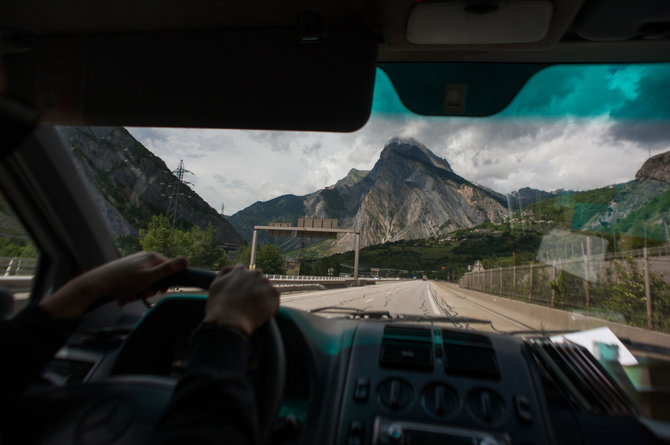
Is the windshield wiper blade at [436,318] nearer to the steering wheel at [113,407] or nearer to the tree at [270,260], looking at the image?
the tree at [270,260]

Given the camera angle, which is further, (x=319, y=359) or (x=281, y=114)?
(x=281, y=114)

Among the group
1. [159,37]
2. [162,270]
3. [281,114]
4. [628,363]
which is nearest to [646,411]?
[628,363]

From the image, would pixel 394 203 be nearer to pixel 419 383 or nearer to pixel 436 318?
pixel 436 318

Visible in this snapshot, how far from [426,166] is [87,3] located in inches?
95.1

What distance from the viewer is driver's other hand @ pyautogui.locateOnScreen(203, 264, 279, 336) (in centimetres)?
110

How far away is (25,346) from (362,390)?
4.12 ft

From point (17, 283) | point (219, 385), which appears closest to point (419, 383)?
point (219, 385)

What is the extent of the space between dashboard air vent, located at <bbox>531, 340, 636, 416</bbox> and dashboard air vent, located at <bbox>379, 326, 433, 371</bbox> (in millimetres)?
586

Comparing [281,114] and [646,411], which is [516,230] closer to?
[646,411]

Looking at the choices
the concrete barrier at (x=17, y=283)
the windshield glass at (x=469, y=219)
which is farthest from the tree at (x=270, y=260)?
the concrete barrier at (x=17, y=283)

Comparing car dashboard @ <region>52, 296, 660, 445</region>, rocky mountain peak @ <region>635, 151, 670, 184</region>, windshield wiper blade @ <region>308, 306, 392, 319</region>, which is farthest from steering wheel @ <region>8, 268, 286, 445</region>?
rocky mountain peak @ <region>635, 151, 670, 184</region>

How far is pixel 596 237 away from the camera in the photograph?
2.16 m

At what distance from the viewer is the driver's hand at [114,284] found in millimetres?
1369

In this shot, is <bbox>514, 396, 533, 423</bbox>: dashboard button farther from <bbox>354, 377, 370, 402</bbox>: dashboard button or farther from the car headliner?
the car headliner
